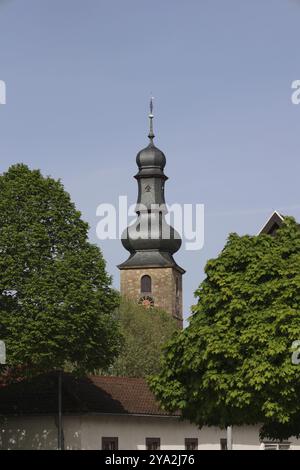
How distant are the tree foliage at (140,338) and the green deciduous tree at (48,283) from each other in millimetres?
32734

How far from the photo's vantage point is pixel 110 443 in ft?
168

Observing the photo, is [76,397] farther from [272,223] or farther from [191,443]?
[272,223]

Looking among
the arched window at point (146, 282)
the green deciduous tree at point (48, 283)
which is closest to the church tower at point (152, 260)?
the arched window at point (146, 282)

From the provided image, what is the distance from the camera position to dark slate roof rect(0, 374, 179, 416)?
5015 centimetres

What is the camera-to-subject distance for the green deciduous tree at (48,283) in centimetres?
4569

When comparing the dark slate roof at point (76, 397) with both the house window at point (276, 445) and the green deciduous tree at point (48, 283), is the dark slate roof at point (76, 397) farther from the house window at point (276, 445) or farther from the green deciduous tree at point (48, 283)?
the house window at point (276, 445)

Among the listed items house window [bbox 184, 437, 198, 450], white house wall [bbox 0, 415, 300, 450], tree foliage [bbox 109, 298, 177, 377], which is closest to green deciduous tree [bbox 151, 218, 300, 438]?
white house wall [bbox 0, 415, 300, 450]

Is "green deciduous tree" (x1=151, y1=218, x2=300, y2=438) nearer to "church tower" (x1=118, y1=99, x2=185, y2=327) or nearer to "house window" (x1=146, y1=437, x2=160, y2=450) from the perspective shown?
"house window" (x1=146, y1=437, x2=160, y2=450)

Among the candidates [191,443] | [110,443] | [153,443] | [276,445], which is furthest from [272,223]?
[110,443]

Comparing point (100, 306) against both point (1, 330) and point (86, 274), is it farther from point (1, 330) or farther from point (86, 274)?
point (1, 330)

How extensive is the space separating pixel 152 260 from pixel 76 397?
316 feet

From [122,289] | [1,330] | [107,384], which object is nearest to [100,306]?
[1,330]

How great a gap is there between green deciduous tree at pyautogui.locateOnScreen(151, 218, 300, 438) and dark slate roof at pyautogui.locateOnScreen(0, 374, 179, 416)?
25.9ft

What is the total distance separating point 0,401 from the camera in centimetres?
5162
